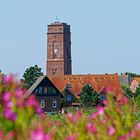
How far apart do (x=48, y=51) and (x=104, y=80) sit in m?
66.6

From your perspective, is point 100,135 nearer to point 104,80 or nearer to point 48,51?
point 104,80

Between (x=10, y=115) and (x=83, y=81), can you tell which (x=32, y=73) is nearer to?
(x=83, y=81)

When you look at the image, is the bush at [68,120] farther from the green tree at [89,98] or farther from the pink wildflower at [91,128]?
the green tree at [89,98]

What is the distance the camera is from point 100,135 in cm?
297

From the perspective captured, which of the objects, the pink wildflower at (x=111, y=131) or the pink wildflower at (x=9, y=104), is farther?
the pink wildflower at (x=111, y=131)

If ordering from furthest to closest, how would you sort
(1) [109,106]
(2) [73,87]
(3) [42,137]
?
1. (2) [73,87]
2. (1) [109,106]
3. (3) [42,137]

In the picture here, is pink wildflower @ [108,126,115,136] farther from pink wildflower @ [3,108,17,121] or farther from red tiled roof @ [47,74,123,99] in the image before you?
red tiled roof @ [47,74,123,99]

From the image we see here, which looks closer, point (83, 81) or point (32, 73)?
point (32, 73)

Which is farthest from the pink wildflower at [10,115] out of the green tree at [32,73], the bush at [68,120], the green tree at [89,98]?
the green tree at [32,73]

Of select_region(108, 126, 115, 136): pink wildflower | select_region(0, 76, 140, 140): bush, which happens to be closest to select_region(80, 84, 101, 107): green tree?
select_region(0, 76, 140, 140): bush

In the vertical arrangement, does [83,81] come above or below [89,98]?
above

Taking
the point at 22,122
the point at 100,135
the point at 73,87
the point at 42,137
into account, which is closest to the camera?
the point at 42,137

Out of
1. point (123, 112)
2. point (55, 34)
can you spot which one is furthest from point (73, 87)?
point (123, 112)

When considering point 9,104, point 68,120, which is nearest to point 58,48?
point 68,120
